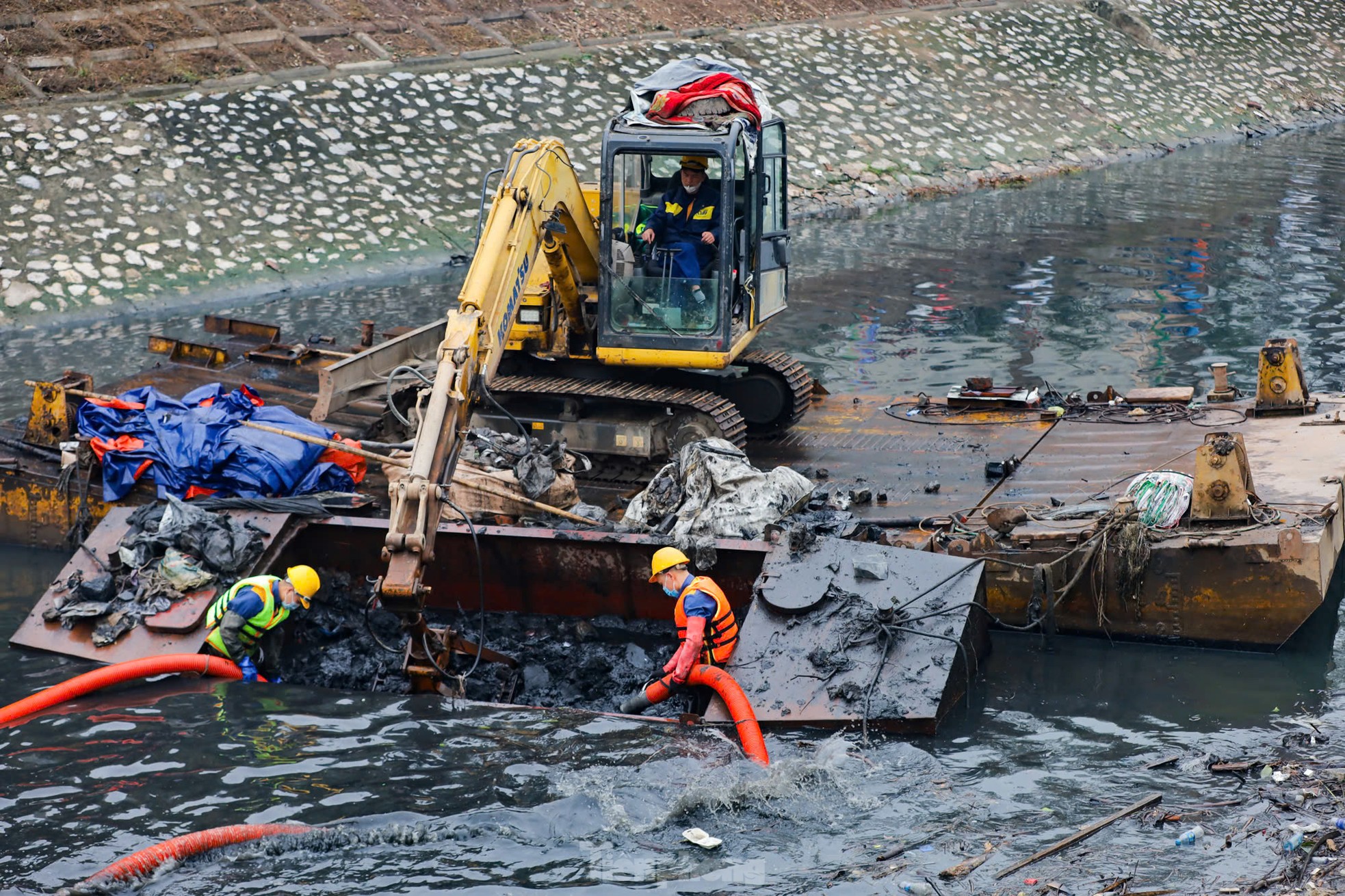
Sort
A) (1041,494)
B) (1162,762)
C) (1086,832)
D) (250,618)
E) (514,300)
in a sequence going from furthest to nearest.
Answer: (1041,494) → (514,300) → (250,618) → (1162,762) → (1086,832)

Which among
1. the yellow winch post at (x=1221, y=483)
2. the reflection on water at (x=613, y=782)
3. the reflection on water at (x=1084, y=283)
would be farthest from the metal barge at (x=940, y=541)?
the reflection on water at (x=1084, y=283)

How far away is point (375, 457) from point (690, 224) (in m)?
3.25

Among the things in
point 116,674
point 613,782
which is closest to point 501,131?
point 116,674

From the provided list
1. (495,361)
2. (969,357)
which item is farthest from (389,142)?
(495,361)

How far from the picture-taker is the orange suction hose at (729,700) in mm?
8219

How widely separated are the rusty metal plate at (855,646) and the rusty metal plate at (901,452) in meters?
1.42

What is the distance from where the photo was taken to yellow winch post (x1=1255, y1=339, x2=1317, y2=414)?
12008mm

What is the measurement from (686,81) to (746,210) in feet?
3.95

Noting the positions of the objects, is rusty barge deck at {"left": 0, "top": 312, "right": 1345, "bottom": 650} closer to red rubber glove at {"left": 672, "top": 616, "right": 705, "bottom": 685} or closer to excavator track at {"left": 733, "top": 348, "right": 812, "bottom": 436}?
excavator track at {"left": 733, "top": 348, "right": 812, "bottom": 436}

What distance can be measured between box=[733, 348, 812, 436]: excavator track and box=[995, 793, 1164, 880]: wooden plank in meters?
6.32

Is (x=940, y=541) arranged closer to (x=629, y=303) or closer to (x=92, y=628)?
(x=629, y=303)

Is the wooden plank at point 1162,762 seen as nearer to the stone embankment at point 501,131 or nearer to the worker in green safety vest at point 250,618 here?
the worker in green safety vest at point 250,618

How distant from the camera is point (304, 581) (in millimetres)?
9984

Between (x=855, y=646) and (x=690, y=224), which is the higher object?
(x=690, y=224)
